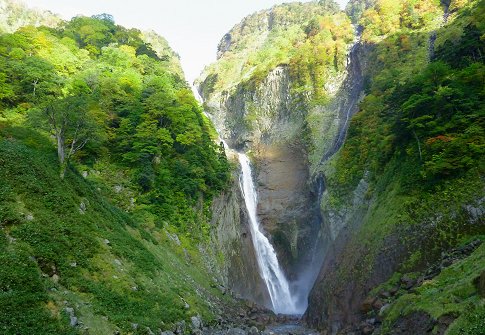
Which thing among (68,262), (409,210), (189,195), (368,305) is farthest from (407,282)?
(189,195)

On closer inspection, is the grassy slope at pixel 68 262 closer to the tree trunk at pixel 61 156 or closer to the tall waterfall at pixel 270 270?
the tree trunk at pixel 61 156

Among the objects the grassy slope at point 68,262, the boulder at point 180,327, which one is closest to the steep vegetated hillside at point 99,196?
the grassy slope at point 68,262

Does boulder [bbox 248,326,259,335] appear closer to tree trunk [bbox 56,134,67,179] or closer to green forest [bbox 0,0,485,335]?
green forest [bbox 0,0,485,335]

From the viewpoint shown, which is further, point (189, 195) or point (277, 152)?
point (277, 152)

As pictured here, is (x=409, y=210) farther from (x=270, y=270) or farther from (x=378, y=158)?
(x=270, y=270)

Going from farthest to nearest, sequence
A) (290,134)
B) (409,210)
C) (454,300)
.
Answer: (290,134) → (409,210) → (454,300)

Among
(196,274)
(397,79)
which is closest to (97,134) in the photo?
(196,274)

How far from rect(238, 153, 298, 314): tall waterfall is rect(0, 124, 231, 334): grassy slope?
59.3ft

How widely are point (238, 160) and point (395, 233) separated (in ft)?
113

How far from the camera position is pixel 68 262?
13195 millimetres

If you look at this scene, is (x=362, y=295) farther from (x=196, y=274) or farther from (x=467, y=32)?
(x=467, y=32)

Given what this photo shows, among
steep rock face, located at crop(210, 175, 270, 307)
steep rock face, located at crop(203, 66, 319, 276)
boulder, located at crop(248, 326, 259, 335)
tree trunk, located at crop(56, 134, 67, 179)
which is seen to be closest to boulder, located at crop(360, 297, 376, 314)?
boulder, located at crop(248, 326, 259, 335)

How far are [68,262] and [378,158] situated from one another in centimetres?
2317

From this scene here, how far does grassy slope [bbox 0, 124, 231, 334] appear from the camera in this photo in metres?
10.4
